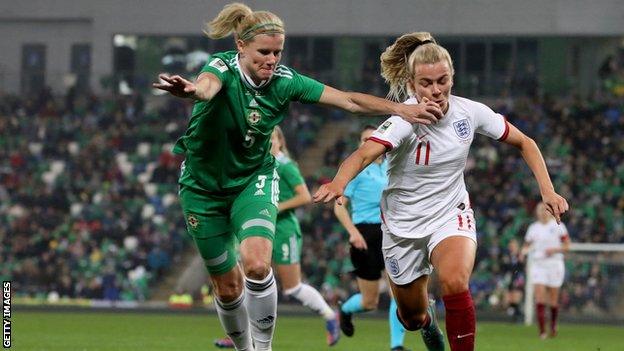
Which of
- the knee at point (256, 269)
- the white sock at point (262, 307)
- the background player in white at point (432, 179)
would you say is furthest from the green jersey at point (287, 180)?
the knee at point (256, 269)

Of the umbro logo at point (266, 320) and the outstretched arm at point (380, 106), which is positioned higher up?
the outstretched arm at point (380, 106)

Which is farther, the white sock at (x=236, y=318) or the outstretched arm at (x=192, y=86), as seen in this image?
the white sock at (x=236, y=318)

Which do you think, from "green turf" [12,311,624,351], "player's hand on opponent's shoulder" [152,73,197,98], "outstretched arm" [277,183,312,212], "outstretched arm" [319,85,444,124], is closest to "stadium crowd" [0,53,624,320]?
"green turf" [12,311,624,351]

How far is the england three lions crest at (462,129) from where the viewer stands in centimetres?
788

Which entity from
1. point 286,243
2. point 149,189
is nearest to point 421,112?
point 286,243

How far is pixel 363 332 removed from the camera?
57.0 ft

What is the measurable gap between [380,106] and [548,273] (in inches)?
451

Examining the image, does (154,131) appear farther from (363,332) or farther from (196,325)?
(363,332)

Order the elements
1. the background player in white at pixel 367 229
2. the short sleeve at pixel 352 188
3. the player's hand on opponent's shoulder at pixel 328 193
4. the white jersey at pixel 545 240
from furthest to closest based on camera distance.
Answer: the white jersey at pixel 545 240 → the short sleeve at pixel 352 188 → the background player in white at pixel 367 229 → the player's hand on opponent's shoulder at pixel 328 193

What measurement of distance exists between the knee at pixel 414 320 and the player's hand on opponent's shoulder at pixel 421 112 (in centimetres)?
158

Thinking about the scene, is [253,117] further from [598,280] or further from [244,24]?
[598,280]

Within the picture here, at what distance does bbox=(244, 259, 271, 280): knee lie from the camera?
7.88 meters

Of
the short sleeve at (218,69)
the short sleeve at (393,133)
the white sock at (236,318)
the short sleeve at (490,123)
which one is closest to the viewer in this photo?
the short sleeve at (393,133)

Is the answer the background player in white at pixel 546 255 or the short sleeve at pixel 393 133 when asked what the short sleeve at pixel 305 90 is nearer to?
the short sleeve at pixel 393 133
